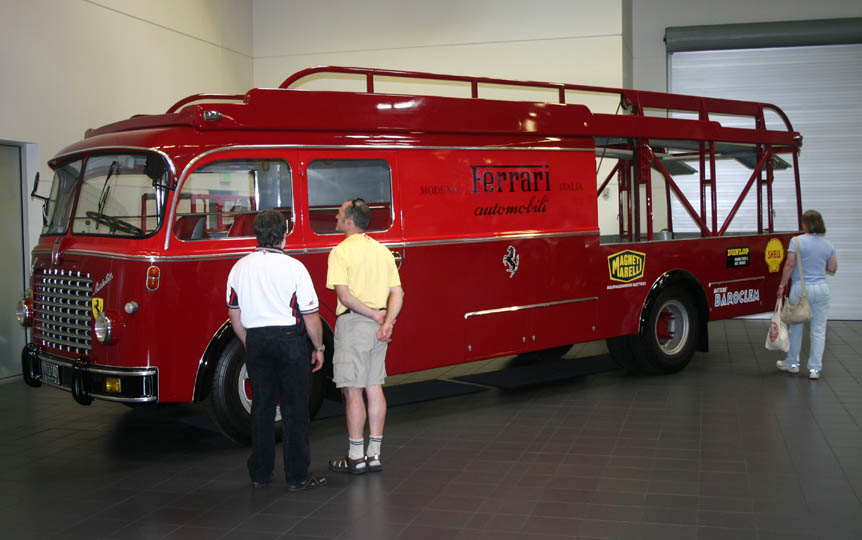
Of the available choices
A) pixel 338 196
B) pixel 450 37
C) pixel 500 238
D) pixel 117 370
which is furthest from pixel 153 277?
pixel 450 37

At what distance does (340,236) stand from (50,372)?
2.54 meters

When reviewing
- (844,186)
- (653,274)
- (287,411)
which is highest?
(844,186)

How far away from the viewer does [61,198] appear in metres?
7.31

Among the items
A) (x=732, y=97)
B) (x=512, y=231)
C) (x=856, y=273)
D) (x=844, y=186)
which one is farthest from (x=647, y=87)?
(x=512, y=231)

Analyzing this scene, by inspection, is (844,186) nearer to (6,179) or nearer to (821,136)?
(821,136)

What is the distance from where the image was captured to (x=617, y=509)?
531cm

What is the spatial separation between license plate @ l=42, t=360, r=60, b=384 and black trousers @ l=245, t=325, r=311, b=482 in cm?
194

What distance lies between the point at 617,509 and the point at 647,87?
11.3 m

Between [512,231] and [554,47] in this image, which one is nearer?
[512,231]

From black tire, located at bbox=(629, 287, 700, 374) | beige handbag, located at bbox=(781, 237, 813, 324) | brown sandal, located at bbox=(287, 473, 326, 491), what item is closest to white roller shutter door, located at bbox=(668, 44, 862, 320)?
black tire, located at bbox=(629, 287, 700, 374)

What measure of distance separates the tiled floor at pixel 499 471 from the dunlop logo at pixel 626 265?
1.18 metres

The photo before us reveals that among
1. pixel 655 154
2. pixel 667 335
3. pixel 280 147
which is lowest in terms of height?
pixel 667 335

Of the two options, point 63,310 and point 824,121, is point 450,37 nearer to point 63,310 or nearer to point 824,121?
point 824,121

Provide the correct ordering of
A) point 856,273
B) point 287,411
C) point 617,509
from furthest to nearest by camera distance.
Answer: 1. point 856,273
2. point 287,411
3. point 617,509
